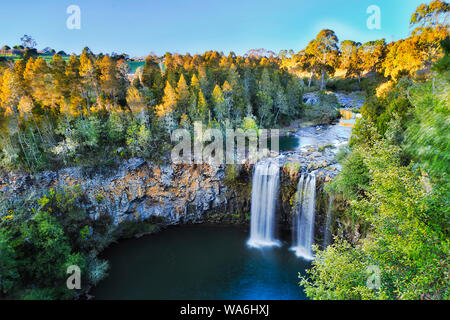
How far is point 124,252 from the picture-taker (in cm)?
2498

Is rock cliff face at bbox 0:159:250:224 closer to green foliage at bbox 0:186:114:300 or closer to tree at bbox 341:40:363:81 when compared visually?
green foliage at bbox 0:186:114:300

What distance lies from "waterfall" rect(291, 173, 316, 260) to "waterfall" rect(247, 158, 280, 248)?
2.58 metres

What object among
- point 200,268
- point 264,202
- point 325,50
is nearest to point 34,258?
point 200,268

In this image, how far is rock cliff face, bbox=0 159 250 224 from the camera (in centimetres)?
2517

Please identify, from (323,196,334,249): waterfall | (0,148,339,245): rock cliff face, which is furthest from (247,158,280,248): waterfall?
(323,196,334,249): waterfall

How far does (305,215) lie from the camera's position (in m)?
23.8

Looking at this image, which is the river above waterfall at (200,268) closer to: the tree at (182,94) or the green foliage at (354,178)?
the green foliage at (354,178)

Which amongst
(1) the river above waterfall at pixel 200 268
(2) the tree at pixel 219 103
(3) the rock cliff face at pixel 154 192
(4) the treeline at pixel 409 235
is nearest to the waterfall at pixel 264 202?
(1) the river above waterfall at pixel 200 268

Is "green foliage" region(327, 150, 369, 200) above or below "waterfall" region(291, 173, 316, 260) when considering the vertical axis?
above

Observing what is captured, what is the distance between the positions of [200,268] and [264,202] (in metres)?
9.77

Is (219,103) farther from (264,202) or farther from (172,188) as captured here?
(264,202)

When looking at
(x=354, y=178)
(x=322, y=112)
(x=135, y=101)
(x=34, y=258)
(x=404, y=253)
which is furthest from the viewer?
(x=322, y=112)
